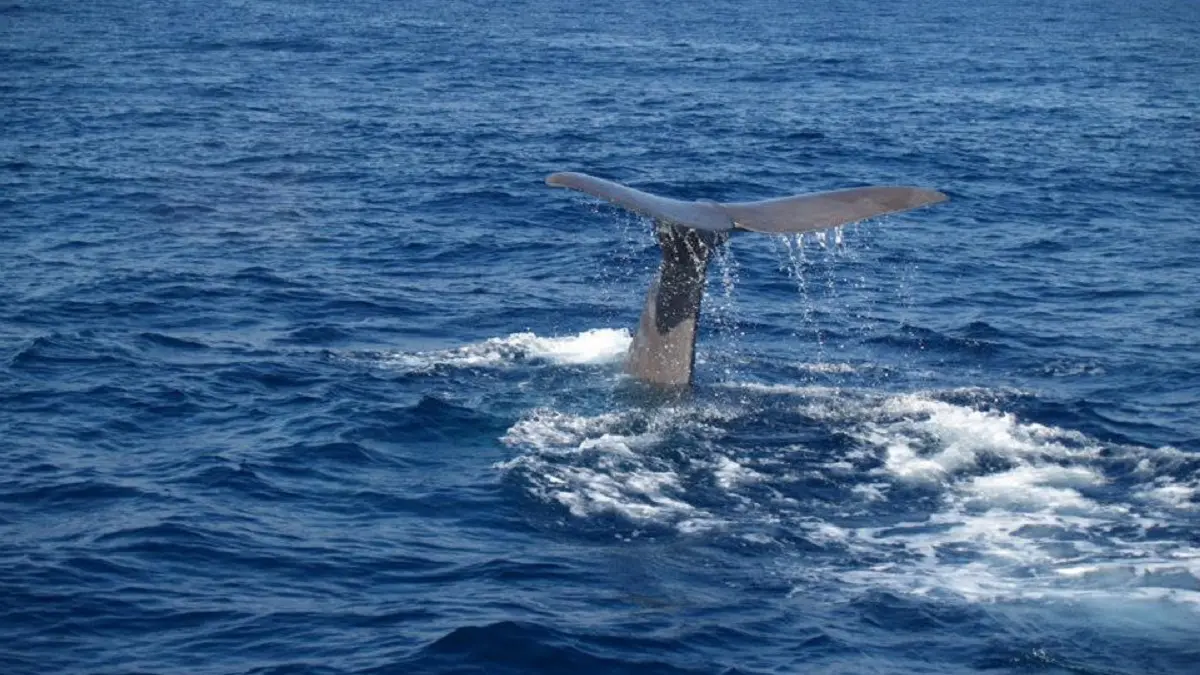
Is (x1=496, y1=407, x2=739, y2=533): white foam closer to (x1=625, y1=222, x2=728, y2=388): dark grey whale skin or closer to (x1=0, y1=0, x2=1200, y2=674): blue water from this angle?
(x1=0, y1=0, x2=1200, y2=674): blue water

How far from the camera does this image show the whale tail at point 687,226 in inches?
627

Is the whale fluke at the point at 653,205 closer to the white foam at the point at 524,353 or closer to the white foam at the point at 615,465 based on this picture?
the white foam at the point at 615,465

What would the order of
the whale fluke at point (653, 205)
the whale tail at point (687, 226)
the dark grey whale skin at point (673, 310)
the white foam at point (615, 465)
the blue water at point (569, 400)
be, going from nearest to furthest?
the blue water at point (569, 400) < the white foam at point (615, 465) < the whale fluke at point (653, 205) < the whale tail at point (687, 226) < the dark grey whale skin at point (673, 310)

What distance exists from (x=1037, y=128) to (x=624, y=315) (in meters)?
21.3

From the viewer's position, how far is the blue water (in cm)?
1269

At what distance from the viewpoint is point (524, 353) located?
20.3 metres

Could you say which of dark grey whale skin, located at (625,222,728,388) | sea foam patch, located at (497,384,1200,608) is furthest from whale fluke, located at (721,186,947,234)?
sea foam patch, located at (497,384,1200,608)

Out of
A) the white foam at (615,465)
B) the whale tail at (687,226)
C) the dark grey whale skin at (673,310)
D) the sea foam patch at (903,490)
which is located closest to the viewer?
the sea foam patch at (903,490)

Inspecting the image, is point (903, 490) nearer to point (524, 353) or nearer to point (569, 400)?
point (569, 400)

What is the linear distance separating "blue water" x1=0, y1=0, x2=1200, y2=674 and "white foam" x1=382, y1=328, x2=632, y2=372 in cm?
9

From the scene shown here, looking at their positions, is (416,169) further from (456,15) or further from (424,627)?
(456,15)

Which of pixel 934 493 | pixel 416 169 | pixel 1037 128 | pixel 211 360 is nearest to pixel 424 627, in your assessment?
pixel 934 493

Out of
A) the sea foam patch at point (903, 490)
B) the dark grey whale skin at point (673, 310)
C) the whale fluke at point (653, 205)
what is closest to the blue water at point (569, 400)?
the sea foam patch at point (903, 490)

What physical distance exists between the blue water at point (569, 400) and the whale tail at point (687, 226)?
0.64 m
